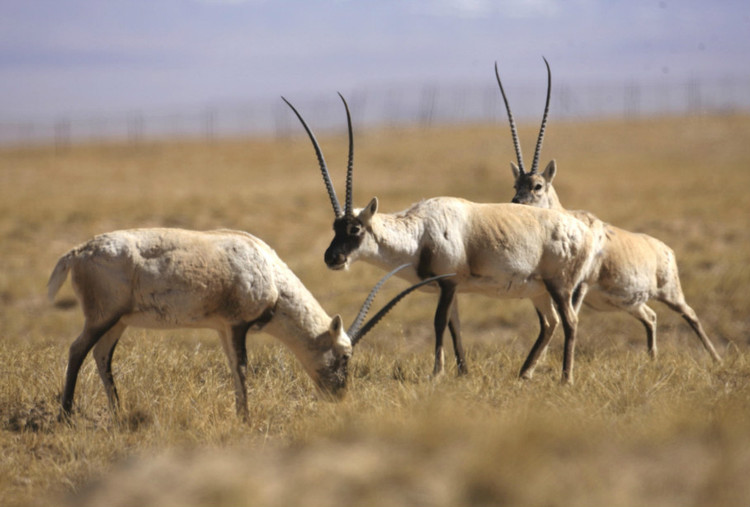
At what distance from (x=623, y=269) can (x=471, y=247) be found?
2701 mm

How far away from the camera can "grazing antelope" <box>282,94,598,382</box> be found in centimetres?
821

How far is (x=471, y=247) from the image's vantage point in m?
8.36

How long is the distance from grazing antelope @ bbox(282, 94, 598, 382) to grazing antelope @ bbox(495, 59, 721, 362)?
938mm

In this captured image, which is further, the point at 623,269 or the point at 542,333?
the point at 623,269

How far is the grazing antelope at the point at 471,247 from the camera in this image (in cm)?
821

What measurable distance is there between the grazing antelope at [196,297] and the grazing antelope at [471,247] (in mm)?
1192

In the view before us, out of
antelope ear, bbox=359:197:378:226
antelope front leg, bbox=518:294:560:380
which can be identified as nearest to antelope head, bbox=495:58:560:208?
antelope front leg, bbox=518:294:560:380

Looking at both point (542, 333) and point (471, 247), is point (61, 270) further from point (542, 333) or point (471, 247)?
point (542, 333)

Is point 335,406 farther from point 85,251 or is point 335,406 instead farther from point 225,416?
point 85,251

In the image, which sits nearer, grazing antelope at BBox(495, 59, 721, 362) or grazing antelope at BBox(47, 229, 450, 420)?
grazing antelope at BBox(47, 229, 450, 420)

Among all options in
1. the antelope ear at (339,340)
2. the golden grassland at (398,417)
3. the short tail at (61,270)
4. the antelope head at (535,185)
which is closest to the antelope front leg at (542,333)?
the golden grassland at (398,417)

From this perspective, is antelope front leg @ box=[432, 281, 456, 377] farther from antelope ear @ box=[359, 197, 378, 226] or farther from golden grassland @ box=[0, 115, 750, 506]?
antelope ear @ box=[359, 197, 378, 226]

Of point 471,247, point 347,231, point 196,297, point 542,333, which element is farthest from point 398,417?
point 542,333

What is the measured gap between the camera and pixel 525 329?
48.6ft
